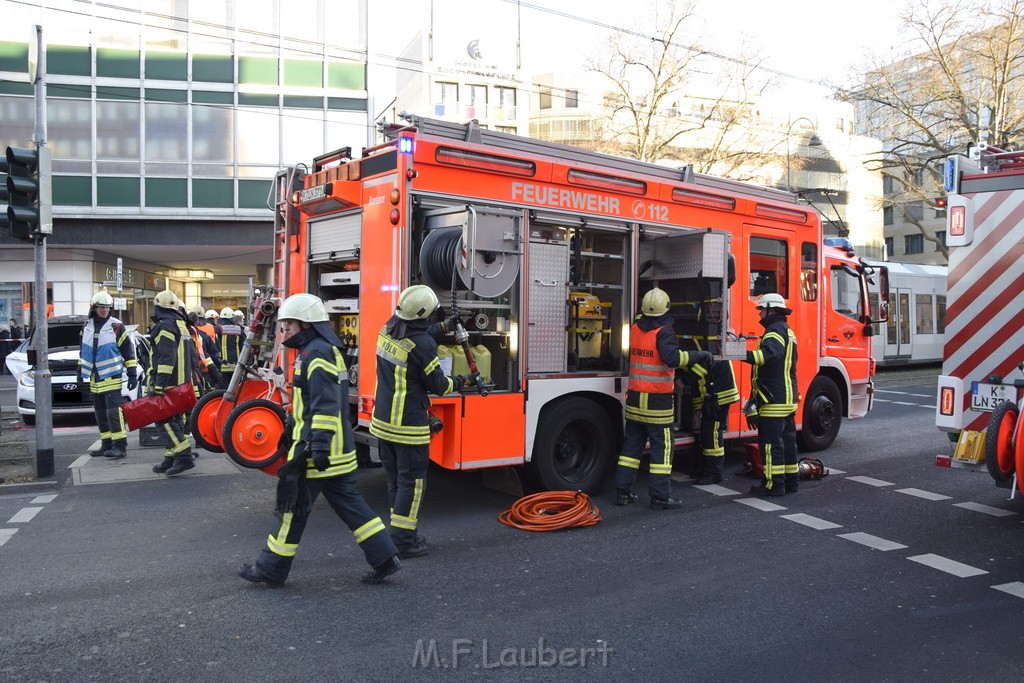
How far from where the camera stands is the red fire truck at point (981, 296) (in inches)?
245

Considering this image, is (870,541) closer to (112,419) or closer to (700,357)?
(700,357)

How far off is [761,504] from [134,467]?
6.30 m

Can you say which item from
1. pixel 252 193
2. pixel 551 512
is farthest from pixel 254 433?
pixel 252 193

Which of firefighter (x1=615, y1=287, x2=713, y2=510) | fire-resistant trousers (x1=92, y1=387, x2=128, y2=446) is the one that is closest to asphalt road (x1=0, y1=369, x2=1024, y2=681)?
firefighter (x1=615, y1=287, x2=713, y2=510)

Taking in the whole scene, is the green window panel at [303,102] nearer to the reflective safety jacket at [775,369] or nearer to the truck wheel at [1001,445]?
the reflective safety jacket at [775,369]

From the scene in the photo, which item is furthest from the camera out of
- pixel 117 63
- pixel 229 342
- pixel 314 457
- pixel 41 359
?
pixel 117 63

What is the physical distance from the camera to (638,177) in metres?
7.39

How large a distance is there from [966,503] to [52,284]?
952 inches

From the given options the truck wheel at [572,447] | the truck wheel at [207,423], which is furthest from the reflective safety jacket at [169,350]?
the truck wheel at [572,447]

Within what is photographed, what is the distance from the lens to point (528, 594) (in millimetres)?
4781

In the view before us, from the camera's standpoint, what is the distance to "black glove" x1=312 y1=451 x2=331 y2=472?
179 inches

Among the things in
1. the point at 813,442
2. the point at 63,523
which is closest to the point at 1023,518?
the point at 813,442

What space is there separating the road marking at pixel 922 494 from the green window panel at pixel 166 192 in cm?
2056

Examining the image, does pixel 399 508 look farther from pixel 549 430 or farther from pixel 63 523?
pixel 63 523
